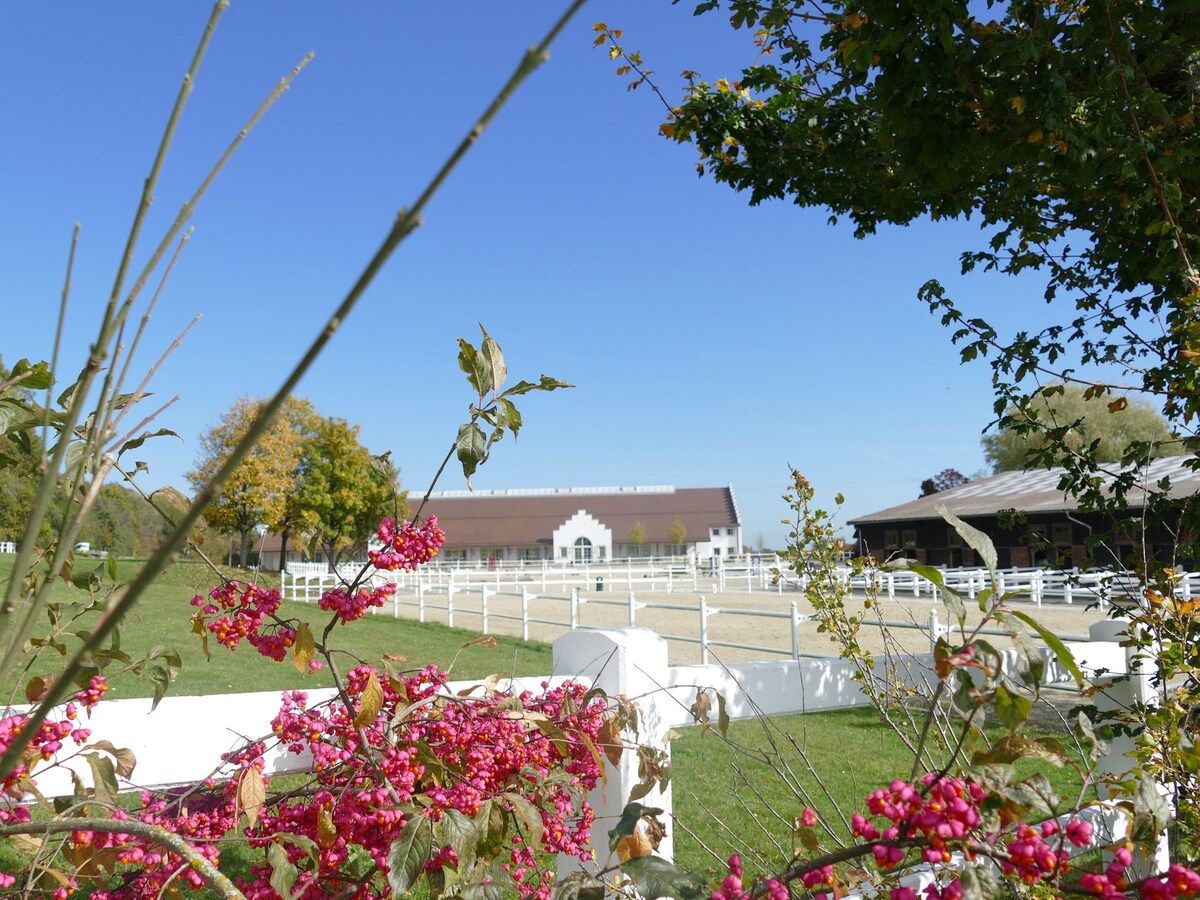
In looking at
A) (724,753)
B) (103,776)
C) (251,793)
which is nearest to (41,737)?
(103,776)

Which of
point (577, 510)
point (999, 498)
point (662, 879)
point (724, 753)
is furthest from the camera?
point (577, 510)

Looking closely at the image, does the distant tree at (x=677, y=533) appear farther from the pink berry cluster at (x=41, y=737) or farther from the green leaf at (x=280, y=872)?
the green leaf at (x=280, y=872)

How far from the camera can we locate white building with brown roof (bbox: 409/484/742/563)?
61.6m

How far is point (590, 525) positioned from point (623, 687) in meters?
60.7

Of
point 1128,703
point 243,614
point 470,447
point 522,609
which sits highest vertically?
point 470,447

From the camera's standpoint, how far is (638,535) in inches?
2375

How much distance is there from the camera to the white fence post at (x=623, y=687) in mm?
2160

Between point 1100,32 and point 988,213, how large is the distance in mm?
1059

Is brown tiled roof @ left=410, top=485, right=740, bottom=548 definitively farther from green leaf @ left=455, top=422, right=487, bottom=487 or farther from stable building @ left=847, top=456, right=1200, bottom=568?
green leaf @ left=455, top=422, right=487, bottom=487

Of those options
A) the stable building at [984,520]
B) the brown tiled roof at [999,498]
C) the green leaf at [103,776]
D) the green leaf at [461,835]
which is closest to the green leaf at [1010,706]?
the green leaf at [461,835]

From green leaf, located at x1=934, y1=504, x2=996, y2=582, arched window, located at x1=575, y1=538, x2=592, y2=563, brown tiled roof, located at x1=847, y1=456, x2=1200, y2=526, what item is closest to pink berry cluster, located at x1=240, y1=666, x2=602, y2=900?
green leaf, located at x1=934, y1=504, x2=996, y2=582

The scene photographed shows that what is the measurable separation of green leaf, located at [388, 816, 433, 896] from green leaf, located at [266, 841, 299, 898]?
160 mm

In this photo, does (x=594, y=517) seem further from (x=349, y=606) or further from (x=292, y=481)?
(x=349, y=606)

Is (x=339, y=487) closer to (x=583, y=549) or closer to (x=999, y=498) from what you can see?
(x=999, y=498)
